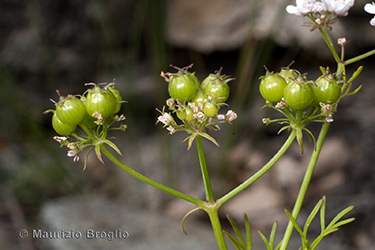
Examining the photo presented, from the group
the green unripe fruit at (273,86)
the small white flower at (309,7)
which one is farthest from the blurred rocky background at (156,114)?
the green unripe fruit at (273,86)

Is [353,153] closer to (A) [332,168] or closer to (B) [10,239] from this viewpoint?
(A) [332,168]

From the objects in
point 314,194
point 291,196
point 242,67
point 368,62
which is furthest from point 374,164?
point 242,67

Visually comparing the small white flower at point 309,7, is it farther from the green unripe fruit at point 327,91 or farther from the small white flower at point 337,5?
the green unripe fruit at point 327,91

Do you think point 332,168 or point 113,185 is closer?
point 332,168

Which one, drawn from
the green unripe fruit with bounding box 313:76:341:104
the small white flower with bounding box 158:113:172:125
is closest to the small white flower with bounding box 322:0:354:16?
the green unripe fruit with bounding box 313:76:341:104

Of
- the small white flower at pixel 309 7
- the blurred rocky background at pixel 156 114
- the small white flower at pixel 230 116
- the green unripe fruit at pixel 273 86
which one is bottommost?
the small white flower at pixel 230 116

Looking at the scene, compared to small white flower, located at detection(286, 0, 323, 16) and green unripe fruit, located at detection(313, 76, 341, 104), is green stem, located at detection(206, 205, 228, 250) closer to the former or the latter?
green unripe fruit, located at detection(313, 76, 341, 104)

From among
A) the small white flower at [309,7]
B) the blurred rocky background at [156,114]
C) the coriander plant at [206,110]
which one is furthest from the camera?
the blurred rocky background at [156,114]

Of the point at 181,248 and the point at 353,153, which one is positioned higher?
the point at 353,153
